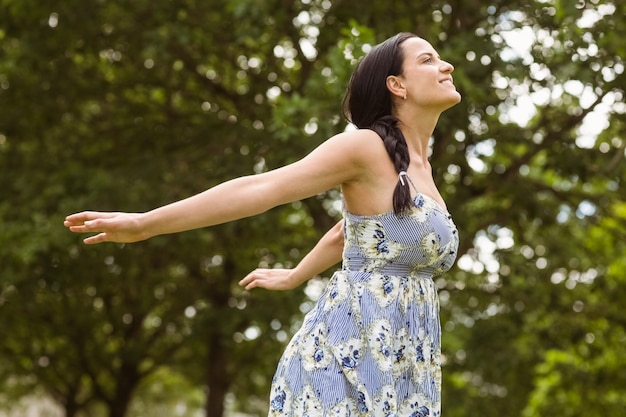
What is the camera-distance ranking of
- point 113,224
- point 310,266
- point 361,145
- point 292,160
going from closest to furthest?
point 113,224, point 361,145, point 310,266, point 292,160

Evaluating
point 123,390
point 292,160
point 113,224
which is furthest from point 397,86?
point 123,390

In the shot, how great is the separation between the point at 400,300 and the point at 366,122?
59 centimetres

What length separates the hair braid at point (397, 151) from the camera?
289cm

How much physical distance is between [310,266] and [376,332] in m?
0.66

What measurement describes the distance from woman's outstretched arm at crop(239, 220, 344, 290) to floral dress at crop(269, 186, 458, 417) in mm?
454

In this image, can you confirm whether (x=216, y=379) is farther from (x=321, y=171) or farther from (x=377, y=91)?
(x=321, y=171)

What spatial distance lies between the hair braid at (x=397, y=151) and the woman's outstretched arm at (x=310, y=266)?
56 centimetres

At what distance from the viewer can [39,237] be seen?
936cm

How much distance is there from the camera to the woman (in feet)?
9.42

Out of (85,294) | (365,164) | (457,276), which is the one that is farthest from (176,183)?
(365,164)

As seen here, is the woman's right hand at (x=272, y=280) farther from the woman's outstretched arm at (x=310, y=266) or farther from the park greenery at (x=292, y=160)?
the park greenery at (x=292, y=160)

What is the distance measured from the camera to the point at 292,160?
8250 millimetres

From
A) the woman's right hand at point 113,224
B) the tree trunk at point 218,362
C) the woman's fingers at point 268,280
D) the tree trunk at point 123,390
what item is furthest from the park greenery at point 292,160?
the woman's right hand at point 113,224

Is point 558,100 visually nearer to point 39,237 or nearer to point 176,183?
point 176,183
